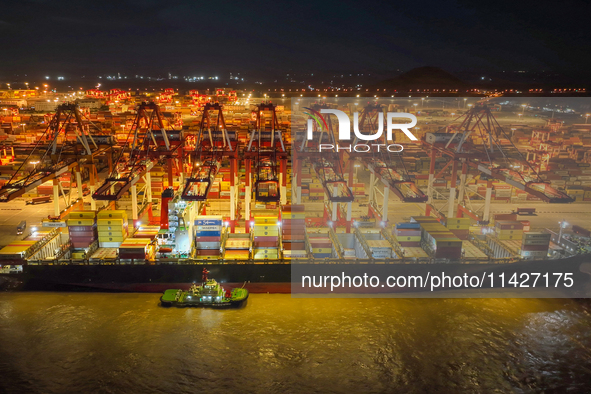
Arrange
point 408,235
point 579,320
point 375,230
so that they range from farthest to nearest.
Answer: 1. point 375,230
2. point 408,235
3. point 579,320

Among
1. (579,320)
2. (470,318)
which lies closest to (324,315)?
(470,318)

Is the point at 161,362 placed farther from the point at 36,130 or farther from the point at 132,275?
the point at 36,130

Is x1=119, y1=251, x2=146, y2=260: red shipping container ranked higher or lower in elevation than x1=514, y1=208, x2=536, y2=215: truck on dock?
lower

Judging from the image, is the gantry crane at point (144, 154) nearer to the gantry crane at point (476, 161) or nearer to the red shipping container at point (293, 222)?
the red shipping container at point (293, 222)

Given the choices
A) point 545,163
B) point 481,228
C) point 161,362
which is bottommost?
point 161,362

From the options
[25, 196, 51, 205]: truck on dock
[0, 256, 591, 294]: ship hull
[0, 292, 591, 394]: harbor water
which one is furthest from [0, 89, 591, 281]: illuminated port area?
[0, 292, 591, 394]: harbor water

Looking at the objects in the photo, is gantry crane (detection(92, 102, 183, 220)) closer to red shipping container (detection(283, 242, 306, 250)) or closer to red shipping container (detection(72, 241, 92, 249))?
red shipping container (detection(72, 241, 92, 249))

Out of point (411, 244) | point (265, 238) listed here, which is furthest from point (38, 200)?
point (411, 244)
